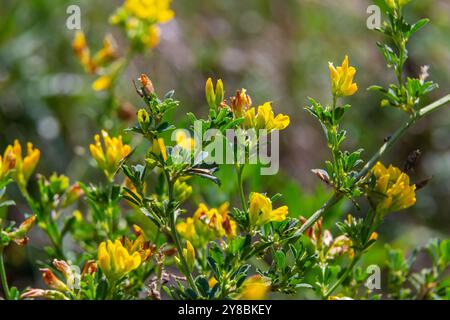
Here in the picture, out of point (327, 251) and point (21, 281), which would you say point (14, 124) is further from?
point (327, 251)

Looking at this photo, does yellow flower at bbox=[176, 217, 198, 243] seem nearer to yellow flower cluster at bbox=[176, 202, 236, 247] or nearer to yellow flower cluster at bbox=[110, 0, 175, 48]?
yellow flower cluster at bbox=[176, 202, 236, 247]

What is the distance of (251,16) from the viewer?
11.3 ft

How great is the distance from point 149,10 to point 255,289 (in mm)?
971

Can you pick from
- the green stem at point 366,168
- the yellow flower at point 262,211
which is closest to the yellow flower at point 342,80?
the green stem at point 366,168

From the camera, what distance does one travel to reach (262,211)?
940 millimetres

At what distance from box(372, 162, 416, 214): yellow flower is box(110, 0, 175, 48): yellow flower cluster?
0.75 metres

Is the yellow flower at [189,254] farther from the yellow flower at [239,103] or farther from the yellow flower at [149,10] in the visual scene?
the yellow flower at [149,10]

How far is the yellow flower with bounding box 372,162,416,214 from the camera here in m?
1.00

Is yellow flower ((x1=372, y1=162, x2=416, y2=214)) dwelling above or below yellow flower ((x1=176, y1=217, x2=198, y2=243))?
above

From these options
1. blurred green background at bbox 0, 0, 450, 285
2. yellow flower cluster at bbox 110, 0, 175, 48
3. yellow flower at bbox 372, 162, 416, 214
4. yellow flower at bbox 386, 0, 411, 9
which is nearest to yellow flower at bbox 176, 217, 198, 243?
yellow flower at bbox 372, 162, 416, 214

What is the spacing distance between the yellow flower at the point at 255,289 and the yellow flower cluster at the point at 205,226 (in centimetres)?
11

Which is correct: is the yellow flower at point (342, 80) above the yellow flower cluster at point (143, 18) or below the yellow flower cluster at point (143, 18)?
below

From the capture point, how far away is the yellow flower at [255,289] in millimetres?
819
